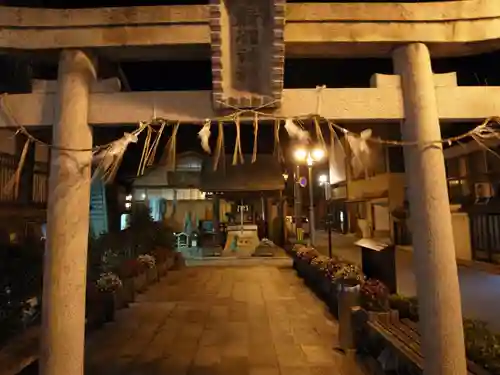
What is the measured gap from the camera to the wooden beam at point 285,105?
353 cm

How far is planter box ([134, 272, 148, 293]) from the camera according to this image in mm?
9527

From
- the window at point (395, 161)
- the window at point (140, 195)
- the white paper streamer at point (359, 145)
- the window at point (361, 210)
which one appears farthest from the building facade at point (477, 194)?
the window at point (140, 195)

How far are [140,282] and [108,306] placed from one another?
283 cm

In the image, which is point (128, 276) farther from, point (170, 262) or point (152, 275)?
point (170, 262)

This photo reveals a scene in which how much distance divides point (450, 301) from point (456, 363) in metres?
0.54

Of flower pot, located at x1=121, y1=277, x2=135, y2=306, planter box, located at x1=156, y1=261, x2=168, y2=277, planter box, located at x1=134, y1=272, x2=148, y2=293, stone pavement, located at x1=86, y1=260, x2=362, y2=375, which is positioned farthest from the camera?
planter box, located at x1=156, y1=261, x2=168, y2=277

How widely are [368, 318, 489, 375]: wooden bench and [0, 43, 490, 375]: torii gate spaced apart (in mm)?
671

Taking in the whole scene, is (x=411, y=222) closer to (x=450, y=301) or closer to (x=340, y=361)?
(x=450, y=301)

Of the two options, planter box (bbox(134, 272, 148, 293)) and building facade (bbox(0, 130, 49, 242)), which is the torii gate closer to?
building facade (bbox(0, 130, 49, 242))

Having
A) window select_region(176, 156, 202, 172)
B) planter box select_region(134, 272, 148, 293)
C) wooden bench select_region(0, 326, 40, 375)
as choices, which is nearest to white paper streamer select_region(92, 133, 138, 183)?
wooden bench select_region(0, 326, 40, 375)

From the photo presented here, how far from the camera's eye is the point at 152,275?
1120 centimetres

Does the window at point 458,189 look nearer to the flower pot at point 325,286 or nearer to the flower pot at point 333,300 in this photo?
the flower pot at point 325,286

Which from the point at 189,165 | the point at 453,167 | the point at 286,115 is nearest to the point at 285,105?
the point at 286,115

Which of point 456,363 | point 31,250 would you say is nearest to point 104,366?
point 31,250
